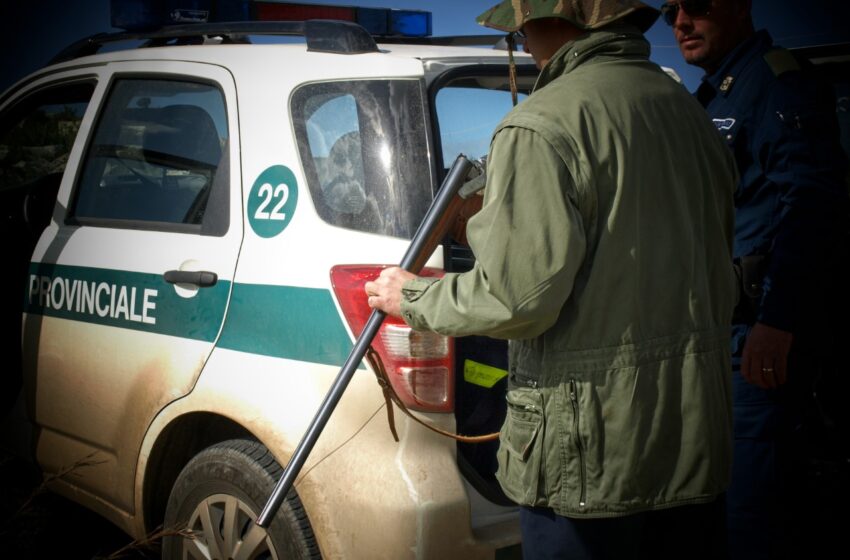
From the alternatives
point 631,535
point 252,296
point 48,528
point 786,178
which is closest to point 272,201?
→ point 252,296

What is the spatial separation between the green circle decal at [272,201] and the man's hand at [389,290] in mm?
433

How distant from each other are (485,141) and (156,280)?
3.57 feet

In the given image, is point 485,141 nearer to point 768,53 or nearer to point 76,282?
point 768,53

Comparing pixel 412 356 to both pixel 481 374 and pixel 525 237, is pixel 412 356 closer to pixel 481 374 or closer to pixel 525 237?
pixel 481 374

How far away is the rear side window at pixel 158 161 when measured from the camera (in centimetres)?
258

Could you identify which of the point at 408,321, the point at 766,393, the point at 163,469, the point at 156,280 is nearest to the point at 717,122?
the point at 766,393

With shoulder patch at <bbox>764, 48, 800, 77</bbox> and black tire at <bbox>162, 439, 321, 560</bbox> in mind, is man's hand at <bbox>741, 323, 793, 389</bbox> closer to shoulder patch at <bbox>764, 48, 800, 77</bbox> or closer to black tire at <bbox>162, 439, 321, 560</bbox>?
shoulder patch at <bbox>764, 48, 800, 77</bbox>

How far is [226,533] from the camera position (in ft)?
7.73

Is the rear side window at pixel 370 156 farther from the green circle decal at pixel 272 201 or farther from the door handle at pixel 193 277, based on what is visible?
the door handle at pixel 193 277

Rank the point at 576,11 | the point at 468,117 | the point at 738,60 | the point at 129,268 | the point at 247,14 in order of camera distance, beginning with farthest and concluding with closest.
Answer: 1. the point at 247,14
2. the point at 468,117
3. the point at 129,268
4. the point at 738,60
5. the point at 576,11

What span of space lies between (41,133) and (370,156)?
1896mm

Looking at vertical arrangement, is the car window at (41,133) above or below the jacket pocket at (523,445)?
above

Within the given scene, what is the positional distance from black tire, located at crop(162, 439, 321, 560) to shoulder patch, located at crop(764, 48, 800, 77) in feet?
5.36

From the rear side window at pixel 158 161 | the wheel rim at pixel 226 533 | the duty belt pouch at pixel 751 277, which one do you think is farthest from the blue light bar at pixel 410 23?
the wheel rim at pixel 226 533
